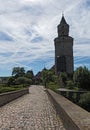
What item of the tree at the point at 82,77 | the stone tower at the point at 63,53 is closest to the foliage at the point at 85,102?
the tree at the point at 82,77

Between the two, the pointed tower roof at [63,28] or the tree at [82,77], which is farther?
the pointed tower roof at [63,28]

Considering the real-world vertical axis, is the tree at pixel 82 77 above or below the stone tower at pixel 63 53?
below

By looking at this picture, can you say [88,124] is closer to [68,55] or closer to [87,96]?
[87,96]

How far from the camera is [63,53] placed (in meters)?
140

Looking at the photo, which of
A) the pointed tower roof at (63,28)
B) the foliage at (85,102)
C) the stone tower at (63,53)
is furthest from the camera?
the pointed tower roof at (63,28)

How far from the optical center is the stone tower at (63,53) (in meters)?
139

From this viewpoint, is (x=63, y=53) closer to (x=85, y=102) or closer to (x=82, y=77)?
(x=82, y=77)

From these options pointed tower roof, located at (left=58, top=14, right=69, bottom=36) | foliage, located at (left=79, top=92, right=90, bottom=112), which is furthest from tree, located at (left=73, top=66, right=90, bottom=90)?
pointed tower roof, located at (left=58, top=14, right=69, bottom=36)

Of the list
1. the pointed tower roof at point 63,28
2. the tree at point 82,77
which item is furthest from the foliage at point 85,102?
the pointed tower roof at point 63,28

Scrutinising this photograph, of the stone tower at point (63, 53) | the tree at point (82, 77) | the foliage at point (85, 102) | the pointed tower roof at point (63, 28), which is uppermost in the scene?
the pointed tower roof at point (63, 28)

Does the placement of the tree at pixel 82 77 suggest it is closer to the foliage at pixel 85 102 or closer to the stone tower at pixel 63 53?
the stone tower at pixel 63 53

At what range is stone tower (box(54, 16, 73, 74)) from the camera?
139 meters

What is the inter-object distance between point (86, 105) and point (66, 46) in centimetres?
11569

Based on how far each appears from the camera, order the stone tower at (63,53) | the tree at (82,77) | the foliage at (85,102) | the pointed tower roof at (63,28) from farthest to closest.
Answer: the pointed tower roof at (63,28), the stone tower at (63,53), the tree at (82,77), the foliage at (85,102)
